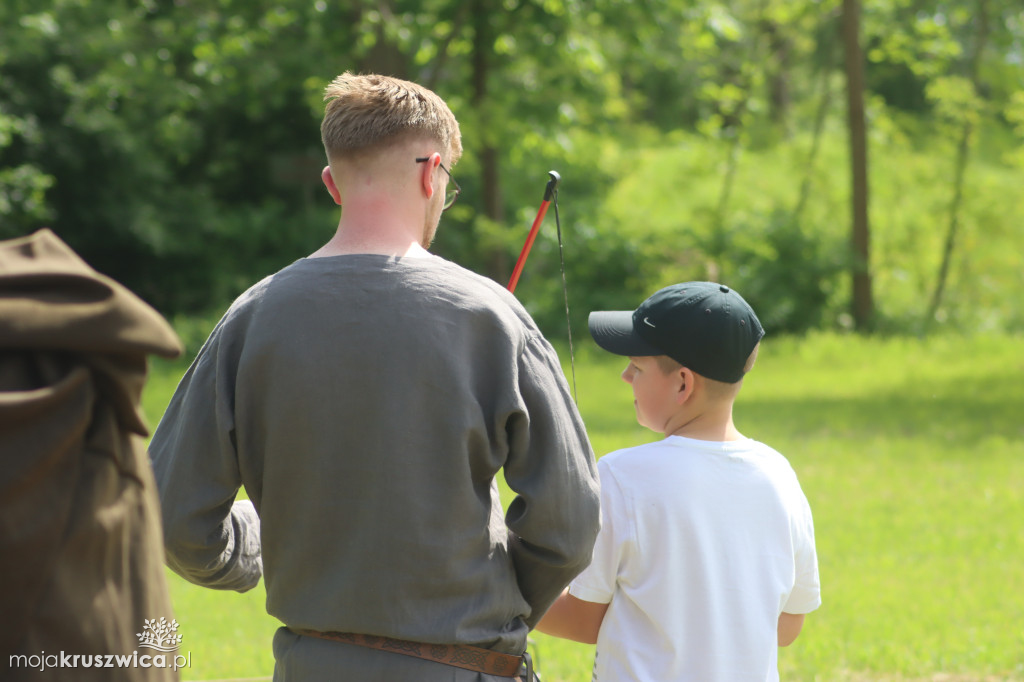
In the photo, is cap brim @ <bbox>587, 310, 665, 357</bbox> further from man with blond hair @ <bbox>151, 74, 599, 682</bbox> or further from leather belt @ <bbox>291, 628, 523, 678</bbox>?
leather belt @ <bbox>291, 628, 523, 678</bbox>

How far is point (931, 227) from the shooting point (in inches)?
785

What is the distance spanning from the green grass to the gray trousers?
110 inches

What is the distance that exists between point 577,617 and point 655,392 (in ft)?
1.67

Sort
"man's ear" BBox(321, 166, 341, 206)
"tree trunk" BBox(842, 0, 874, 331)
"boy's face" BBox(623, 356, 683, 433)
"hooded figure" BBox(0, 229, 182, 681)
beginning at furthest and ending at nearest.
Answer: "tree trunk" BBox(842, 0, 874, 331) < "boy's face" BBox(623, 356, 683, 433) < "man's ear" BBox(321, 166, 341, 206) < "hooded figure" BBox(0, 229, 182, 681)

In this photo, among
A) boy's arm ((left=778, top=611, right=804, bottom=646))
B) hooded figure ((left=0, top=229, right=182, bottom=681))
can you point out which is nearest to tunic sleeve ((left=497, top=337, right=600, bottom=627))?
boy's arm ((left=778, top=611, right=804, bottom=646))

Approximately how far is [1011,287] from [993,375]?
280 inches

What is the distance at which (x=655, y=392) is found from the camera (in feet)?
7.77

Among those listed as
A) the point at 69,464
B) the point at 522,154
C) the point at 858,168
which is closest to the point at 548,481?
the point at 69,464

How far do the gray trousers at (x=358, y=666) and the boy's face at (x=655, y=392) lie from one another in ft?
2.30

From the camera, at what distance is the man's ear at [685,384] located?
2320 mm

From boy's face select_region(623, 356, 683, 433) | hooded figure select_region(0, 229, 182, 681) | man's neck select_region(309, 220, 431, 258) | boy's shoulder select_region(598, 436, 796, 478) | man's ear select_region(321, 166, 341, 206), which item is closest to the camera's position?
Result: hooded figure select_region(0, 229, 182, 681)

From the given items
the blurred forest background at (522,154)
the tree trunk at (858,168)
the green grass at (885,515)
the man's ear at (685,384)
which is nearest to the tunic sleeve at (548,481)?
the man's ear at (685,384)

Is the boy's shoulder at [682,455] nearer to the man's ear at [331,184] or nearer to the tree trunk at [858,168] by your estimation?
the man's ear at [331,184]

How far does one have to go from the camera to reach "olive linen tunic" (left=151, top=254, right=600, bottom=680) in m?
1.85
